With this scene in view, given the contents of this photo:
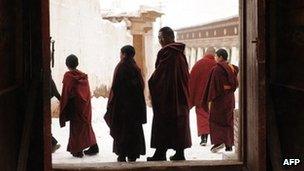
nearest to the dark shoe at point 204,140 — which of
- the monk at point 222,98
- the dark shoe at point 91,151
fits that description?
the monk at point 222,98

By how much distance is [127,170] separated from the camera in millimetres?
5195

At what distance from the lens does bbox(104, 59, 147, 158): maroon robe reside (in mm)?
6656

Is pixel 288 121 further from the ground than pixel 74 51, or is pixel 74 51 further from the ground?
pixel 74 51

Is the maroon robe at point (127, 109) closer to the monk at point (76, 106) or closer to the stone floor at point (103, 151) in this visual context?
the stone floor at point (103, 151)

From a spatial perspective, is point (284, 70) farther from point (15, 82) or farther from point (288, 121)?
point (15, 82)

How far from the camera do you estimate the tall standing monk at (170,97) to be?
630cm

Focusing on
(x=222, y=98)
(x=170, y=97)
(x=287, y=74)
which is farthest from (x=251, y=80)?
(x=222, y=98)

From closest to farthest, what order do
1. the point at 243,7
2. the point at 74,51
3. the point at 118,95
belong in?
1. the point at 243,7
2. the point at 118,95
3. the point at 74,51

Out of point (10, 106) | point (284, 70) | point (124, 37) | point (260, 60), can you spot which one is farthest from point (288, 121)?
point (124, 37)

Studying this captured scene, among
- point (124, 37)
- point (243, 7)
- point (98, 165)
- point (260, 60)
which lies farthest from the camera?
point (124, 37)

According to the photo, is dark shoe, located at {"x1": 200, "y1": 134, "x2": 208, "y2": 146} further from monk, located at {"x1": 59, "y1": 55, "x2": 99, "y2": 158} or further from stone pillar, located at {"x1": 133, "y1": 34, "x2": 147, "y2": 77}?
stone pillar, located at {"x1": 133, "y1": 34, "x2": 147, "y2": 77}

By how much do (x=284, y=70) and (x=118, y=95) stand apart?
102 inches

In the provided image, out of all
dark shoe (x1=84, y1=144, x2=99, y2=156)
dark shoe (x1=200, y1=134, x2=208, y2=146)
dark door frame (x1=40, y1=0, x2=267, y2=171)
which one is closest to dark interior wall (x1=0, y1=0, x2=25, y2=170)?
dark door frame (x1=40, y1=0, x2=267, y2=171)

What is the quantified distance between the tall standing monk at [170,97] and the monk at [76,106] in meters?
1.46
